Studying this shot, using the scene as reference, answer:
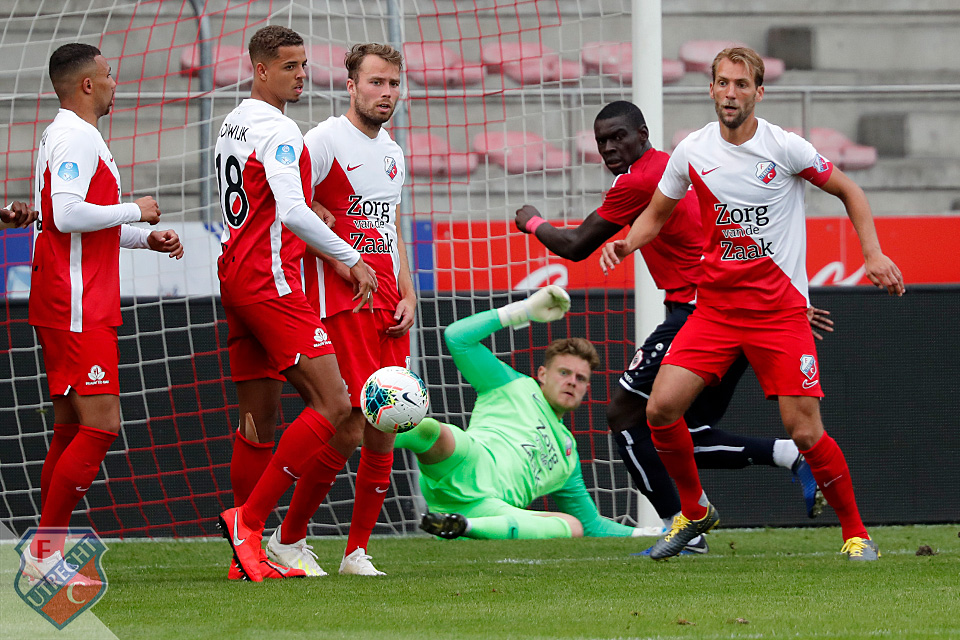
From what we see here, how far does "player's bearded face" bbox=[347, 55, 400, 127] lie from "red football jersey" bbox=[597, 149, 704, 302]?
1169mm

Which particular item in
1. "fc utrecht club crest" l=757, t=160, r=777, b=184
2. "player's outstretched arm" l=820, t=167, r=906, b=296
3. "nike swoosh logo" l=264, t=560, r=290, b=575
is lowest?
"nike swoosh logo" l=264, t=560, r=290, b=575

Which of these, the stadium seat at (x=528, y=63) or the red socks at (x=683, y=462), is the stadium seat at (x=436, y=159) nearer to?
the stadium seat at (x=528, y=63)

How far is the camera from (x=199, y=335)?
6586 mm

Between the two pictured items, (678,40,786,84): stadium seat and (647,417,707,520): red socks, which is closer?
(647,417,707,520): red socks

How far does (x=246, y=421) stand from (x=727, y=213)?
6.66 feet

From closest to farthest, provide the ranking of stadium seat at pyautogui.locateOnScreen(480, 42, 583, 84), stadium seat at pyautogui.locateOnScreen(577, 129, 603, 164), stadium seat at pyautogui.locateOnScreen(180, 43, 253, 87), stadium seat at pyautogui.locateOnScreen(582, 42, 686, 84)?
stadium seat at pyautogui.locateOnScreen(180, 43, 253, 87)
stadium seat at pyautogui.locateOnScreen(582, 42, 686, 84)
stadium seat at pyautogui.locateOnScreen(577, 129, 603, 164)
stadium seat at pyautogui.locateOnScreen(480, 42, 583, 84)

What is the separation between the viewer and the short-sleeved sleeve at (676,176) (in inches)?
183

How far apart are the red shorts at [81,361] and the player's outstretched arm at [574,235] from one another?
5.98ft

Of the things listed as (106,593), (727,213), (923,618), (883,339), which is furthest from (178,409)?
(923,618)

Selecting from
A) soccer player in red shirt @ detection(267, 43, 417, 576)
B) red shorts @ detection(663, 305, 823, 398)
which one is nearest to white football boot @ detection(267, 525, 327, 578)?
soccer player in red shirt @ detection(267, 43, 417, 576)

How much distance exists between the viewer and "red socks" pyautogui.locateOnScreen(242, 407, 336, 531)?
13.3 ft

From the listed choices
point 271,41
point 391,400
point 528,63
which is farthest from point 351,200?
point 528,63

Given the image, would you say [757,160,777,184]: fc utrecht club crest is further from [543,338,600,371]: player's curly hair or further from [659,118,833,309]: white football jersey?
[543,338,600,371]: player's curly hair

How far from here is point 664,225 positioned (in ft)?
17.2
